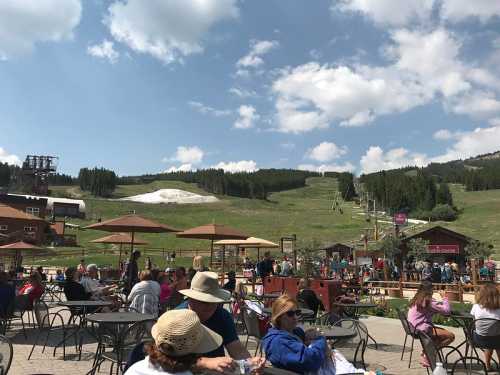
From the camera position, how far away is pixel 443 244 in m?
39.3

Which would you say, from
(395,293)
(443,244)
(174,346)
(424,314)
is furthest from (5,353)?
(443,244)

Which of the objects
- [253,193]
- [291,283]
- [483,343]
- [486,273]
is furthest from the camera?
[253,193]

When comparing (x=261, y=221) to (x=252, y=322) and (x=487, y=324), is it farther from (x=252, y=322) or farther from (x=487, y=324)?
(x=487, y=324)

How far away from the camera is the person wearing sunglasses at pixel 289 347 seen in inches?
126

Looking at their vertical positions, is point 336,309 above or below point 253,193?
below

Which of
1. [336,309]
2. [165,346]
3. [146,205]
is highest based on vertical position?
[146,205]

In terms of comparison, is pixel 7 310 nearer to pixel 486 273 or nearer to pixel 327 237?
pixel 486 273

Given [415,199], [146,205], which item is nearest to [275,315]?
[146,205]

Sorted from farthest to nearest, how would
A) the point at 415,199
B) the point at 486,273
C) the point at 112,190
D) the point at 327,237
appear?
the point at 112,190 < the point at 415,199 < the point at 327,237 < the point at 486,273

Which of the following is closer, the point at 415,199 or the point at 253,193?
the point at 415,199

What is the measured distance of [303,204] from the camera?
448 ft

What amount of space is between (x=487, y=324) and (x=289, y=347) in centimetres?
339

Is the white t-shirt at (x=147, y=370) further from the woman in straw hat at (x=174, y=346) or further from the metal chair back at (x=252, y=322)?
the metal chair back at (x=252, y=322)

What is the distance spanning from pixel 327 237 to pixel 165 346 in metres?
64.8
